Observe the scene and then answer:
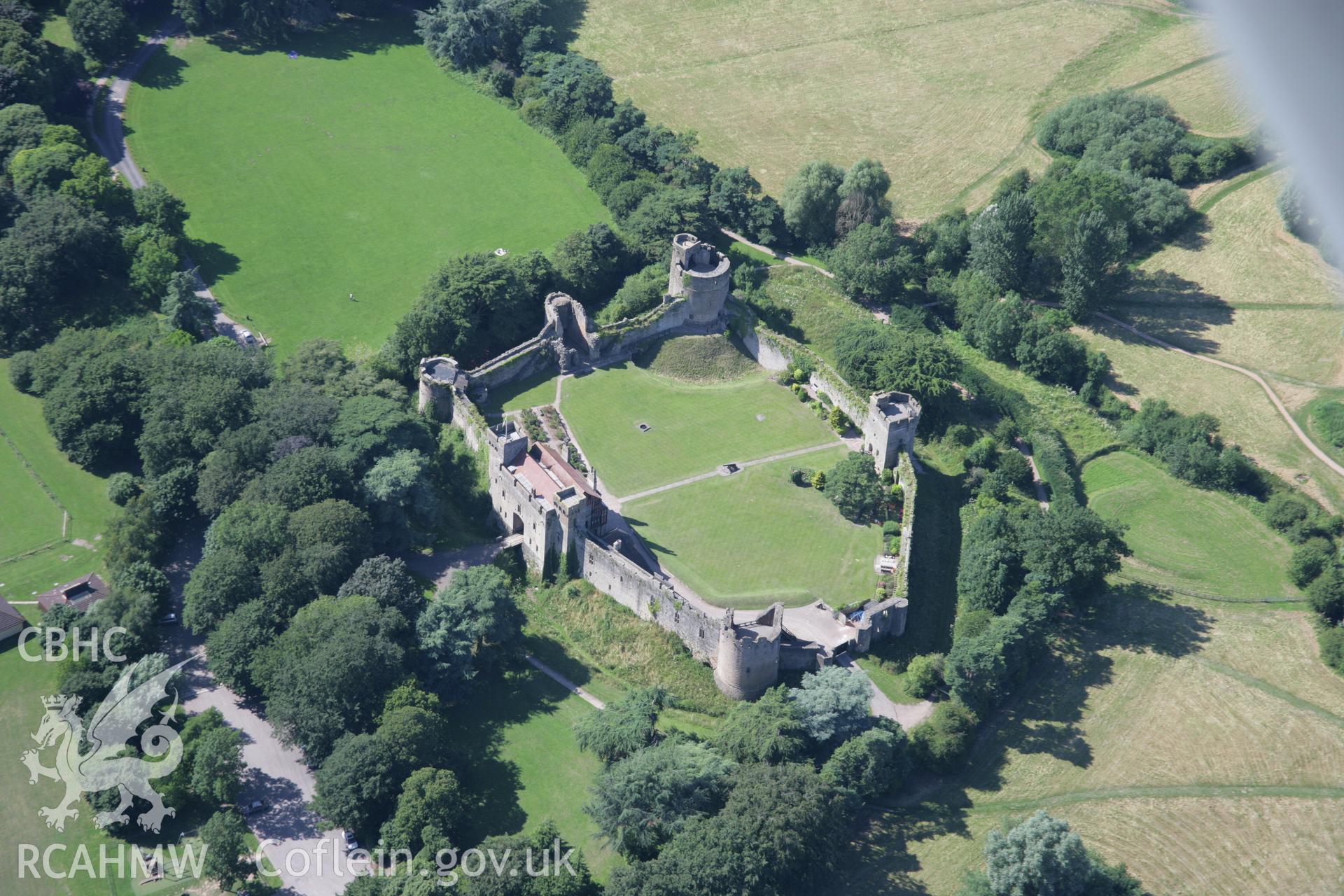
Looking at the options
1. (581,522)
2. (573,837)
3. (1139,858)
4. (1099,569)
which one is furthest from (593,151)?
(1139,858)

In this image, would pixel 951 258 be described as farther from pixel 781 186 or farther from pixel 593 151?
pixel 593 151

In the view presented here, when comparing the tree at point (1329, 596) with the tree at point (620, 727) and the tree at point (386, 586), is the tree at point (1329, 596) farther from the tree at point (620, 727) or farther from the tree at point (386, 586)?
the tree at point (386, 586)

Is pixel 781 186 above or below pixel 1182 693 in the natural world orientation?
above

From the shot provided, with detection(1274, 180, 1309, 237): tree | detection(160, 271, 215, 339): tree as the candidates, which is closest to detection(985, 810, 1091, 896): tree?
detection(160, 271, 215, 339): tree

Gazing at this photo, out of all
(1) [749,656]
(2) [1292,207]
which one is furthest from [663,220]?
(2) [1292,207]

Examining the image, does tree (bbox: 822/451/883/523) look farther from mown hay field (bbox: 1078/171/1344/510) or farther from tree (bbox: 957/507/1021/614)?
mown hay field (bbox: 1078/171/1344/510)

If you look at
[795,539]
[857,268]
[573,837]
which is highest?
[857,268]
